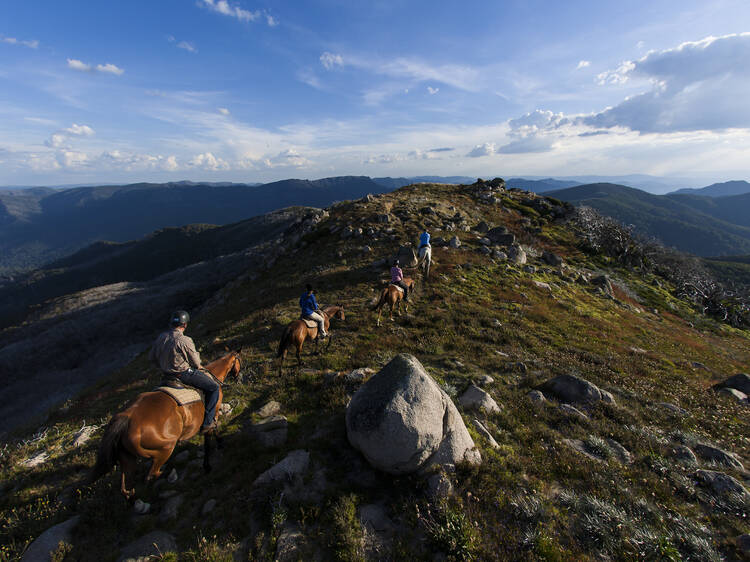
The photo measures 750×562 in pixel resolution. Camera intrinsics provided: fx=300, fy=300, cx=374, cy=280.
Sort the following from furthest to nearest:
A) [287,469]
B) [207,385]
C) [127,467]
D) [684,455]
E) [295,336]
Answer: [295,336] → [684,455] → [207,385] → [287,469] → [127,467]

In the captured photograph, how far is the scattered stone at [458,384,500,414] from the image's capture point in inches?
384

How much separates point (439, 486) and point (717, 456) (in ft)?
29.4

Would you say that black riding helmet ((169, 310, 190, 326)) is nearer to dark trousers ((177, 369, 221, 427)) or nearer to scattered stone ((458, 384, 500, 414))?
dark trousers ((177, 369, 221, 427))

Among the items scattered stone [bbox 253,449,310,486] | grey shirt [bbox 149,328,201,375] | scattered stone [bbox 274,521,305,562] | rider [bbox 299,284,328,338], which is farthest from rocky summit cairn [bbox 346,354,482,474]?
rider [bbox 299,284,328,338]

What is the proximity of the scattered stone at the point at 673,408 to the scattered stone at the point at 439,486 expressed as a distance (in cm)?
1084

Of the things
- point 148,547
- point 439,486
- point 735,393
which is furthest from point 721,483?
point 148,547

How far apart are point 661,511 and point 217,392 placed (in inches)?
440

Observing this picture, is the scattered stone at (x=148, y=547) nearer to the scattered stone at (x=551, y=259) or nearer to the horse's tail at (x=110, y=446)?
the horse's tail at (x=110, y=446)

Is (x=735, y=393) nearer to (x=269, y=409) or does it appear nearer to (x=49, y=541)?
(x=269, y=409)

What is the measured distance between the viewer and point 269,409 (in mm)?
9844

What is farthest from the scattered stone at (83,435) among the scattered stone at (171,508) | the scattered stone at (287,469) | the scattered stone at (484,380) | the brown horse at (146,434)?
the scattered stone at (484,380)

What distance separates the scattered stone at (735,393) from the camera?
1323 centimetres

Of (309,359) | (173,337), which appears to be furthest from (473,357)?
(173,337)

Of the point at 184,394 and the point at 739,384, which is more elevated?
the point at 184,394
